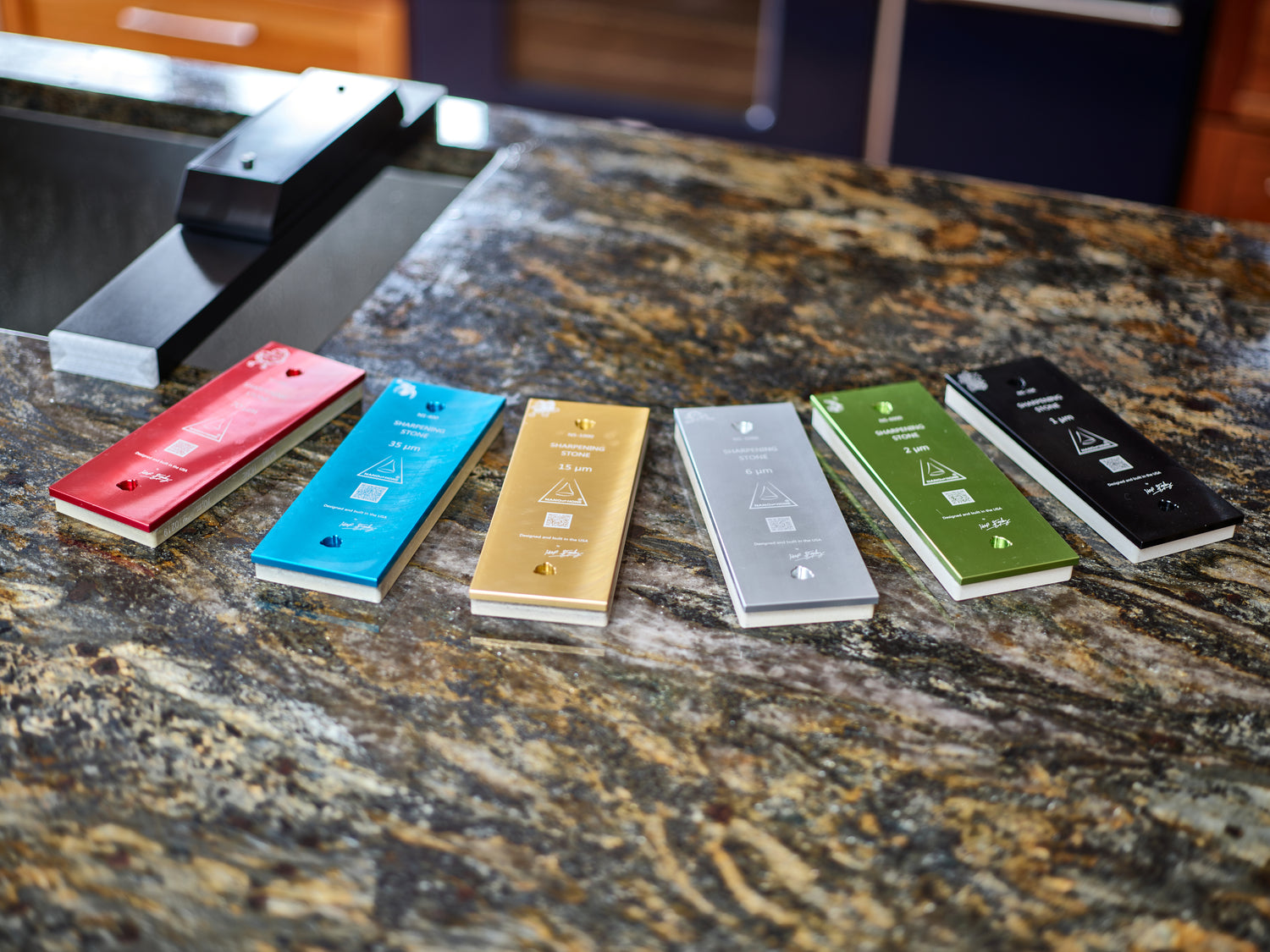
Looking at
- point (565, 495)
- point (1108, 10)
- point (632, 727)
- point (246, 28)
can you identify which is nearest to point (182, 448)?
point (565, 495)

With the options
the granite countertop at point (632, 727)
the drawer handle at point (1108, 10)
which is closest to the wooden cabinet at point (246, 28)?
the drawer handle at point (1108, 10)

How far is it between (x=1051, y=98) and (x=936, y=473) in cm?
215

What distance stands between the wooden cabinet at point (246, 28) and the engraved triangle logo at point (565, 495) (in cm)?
253

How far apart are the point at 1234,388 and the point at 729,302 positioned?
0.42 meters

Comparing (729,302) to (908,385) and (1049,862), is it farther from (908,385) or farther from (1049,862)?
(1049,862)

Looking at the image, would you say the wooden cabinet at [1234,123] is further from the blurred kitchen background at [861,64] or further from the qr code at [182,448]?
the qr code at [182,448]

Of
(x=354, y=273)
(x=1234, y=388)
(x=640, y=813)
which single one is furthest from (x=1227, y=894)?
(x=354, y=273)

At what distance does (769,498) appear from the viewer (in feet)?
2.28

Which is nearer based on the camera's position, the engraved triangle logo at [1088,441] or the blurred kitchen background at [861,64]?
the engraved triangle logo at [1088,441]

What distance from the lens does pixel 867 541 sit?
692 mm

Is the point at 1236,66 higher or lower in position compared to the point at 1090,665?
higher

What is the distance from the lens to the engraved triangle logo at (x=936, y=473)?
2.34ft

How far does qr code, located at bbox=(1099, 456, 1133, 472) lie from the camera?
726mm

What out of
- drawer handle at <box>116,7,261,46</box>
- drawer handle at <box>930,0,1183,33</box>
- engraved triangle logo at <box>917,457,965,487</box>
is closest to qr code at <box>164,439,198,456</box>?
engraved triangle logo at <box>917,457,965,487</box>
